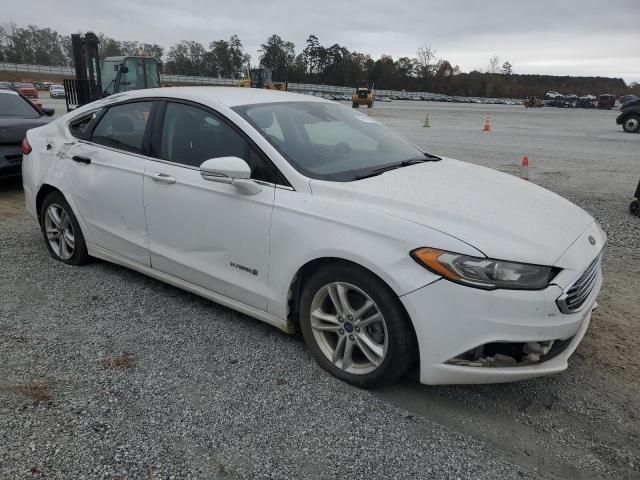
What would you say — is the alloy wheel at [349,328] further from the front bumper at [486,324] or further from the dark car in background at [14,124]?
the dark car in background at [14,124]

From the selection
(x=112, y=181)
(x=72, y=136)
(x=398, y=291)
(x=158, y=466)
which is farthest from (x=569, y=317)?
(x=72, y=136)

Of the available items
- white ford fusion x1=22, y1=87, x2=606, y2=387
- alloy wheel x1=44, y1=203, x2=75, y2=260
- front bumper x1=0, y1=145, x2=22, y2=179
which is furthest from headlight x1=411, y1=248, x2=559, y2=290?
front bumper x1=0, y1=145, x2=22, y2=179

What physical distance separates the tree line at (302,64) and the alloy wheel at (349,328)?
88920 mm

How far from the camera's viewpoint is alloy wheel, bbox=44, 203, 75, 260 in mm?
4562

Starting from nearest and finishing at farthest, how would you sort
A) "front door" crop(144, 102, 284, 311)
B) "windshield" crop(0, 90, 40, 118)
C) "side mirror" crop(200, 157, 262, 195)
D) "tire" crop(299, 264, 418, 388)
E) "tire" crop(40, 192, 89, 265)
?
"tire" crop(299, 264, 418, 388), "side mirror" crop(200, 157, 262, 195), "front door" crop(144, 102, 284, 311), "tire" crop(40, 192, 89, 265), "windshield" crop(0, 90, 40, 118)

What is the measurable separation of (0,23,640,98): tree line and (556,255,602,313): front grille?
89220mm

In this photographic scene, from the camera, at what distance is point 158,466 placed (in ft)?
7.50

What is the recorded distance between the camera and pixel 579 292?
2.62 meters

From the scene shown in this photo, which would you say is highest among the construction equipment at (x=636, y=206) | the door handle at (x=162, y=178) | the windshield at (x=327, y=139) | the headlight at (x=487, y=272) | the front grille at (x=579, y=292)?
the windshield at (x=327, y=139)

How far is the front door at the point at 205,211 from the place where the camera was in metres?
3.14

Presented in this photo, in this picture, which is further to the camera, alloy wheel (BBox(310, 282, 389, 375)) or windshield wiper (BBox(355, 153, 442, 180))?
windshield wiper (BBox(355, 153, 442, 180))

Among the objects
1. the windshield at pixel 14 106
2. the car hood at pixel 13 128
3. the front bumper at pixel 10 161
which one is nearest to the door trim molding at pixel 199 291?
the front bumper at pixel 10 161

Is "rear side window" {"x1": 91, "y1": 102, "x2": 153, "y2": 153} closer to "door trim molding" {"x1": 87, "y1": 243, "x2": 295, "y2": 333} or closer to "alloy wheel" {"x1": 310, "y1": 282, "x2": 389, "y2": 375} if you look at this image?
"door trim molding" {"x1": 87, "y1": 243, "x2": 295, "y2": 333}

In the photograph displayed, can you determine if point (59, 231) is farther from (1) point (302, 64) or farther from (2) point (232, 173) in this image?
(1) point (302, 64)
